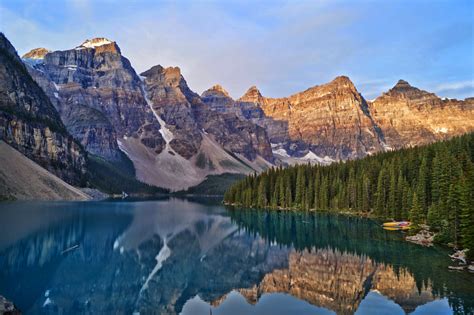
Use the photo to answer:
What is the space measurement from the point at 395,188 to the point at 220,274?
63.9m

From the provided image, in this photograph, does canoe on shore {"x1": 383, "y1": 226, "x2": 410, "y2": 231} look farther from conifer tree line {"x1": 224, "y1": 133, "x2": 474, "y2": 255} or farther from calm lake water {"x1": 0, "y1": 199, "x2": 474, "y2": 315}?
calm lake water {"x1": 0, "y1": 199, "x2": 474, "y2": 315}

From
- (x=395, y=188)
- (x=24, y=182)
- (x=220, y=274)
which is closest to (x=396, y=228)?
(x=395, y=188)

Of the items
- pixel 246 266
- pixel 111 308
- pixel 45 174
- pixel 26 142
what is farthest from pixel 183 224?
pixel 26 142

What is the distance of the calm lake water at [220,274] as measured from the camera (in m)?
28.4

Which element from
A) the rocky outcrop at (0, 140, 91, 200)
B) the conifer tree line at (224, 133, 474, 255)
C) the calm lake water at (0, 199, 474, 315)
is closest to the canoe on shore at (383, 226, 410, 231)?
the conifer tree line at (224, 133, 474, 255)

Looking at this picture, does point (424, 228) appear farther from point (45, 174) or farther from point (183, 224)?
point (45, 174)

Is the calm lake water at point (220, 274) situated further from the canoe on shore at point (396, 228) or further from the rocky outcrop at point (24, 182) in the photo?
the rocky outcrop at point (24, 182)

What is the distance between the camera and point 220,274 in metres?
39.2

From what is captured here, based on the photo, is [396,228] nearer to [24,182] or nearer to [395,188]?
[395,188]

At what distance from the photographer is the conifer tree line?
5116 cm

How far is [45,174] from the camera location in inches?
6068

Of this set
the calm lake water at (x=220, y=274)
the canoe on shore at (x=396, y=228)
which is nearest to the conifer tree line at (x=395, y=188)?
the canoe on shore at (x=396, y=228)

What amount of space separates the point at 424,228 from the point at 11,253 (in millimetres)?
56173

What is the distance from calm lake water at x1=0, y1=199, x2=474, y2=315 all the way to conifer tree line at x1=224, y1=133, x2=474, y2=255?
21.5 feet
